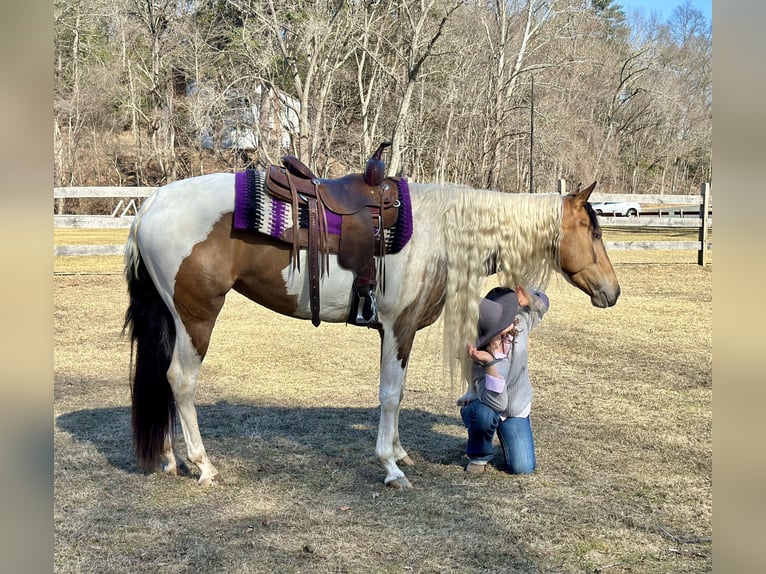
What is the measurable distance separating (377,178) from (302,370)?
126 inches

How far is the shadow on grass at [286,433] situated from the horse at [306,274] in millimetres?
480

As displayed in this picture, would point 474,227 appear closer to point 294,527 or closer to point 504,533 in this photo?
point 504,533

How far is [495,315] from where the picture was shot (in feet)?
12.6

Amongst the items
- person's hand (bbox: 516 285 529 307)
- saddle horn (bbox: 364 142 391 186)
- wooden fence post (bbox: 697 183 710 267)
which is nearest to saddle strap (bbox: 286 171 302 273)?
saddle horn (bbox: 364 142 391 186)

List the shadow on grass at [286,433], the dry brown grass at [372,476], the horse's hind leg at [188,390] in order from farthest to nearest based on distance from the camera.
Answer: the shadow on grass at [286,433]
the horse's hind leg at [188,390]
the dry brown grass at [372,476]

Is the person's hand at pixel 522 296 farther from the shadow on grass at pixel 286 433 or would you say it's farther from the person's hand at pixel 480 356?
the shadow on grass at pixel 286 433

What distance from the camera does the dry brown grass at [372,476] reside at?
2883 mm

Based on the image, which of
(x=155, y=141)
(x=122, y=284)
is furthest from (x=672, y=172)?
(x=122, y=284)

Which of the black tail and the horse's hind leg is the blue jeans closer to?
the horse's hind leg

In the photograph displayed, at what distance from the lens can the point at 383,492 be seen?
357 centimetres

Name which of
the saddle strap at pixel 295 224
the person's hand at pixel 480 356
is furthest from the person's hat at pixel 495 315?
the saddle strap at pixel 295 224

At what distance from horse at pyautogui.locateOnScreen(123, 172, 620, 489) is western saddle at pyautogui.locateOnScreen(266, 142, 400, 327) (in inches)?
2.2

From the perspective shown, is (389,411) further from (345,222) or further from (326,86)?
(326,86)

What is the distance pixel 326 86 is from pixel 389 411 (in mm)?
19316
